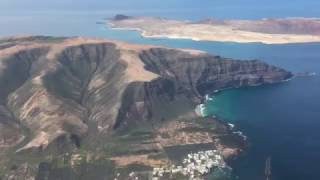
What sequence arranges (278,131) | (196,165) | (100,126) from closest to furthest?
1. (196,165)
2. (278,131)
3. (100,126)

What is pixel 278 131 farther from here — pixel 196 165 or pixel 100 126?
pixel 100 126

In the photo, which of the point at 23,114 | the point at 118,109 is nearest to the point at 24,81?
the point at 23,114

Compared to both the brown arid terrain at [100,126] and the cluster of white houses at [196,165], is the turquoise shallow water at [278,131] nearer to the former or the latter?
the cluster of white houses at [196,165]

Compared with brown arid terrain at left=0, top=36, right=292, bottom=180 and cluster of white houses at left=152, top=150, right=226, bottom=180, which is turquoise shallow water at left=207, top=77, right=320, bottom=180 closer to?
cluster of white houses at left=152, top=150, right=226, bottom=180

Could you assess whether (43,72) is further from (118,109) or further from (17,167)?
(17,167)

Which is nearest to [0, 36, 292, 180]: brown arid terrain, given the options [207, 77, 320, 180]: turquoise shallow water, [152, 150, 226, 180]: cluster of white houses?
[152, 150, 226, 180]: cluster of white houses

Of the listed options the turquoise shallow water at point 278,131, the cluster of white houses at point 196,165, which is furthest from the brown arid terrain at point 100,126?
the turquoise shallow water at point 278,131

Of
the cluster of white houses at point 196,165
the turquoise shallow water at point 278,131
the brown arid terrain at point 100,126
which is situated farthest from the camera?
the brown arid terrain at point 100,126

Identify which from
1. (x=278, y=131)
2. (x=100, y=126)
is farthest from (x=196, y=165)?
(x=100, y=126)
